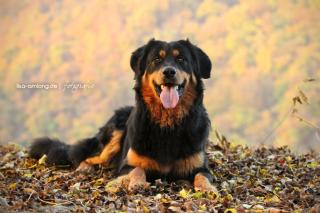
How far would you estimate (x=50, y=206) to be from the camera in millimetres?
4625

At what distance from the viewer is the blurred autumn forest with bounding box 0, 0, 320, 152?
28578mm

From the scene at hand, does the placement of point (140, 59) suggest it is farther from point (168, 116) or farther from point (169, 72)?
point (168, 116)

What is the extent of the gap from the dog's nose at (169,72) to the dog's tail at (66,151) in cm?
233

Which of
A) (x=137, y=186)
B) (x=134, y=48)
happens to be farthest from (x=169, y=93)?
(x=134, y=48)

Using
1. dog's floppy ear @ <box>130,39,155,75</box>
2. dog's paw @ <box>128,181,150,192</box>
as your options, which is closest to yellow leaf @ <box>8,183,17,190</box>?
dog's paw @ <box>128,181,150,192</box>

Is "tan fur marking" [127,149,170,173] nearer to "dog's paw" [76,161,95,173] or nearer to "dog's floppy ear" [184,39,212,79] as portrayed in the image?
"dog's floppy ear" [184,39,212,79]

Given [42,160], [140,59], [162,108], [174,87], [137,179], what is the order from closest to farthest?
[137,179] → [174,87] → [162,108] → [140,59] → [42,160]

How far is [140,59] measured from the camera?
21.7 ft

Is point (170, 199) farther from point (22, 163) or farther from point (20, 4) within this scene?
point (20, 4)

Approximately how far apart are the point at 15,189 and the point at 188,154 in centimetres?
215

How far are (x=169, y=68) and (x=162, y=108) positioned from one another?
59 centimetres

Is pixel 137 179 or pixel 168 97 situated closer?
pixel 137 179

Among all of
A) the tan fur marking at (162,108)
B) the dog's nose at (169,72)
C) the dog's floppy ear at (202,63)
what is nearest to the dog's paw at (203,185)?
the tan fur marking at (162,108)

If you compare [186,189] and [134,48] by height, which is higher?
[134,48]
